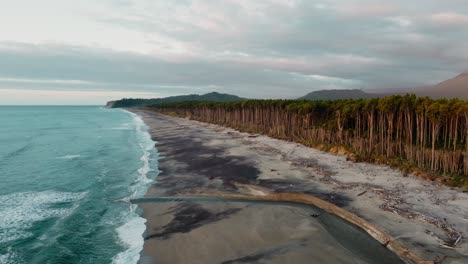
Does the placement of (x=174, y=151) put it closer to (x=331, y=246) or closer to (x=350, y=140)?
(x=350, y=140)

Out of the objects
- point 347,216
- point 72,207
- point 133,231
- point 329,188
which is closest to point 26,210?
point 72,207

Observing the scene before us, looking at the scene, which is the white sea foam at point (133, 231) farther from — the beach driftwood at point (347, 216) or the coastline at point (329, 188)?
the beach driftwood at point (347, 216)

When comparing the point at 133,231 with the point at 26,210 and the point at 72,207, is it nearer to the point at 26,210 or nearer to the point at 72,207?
the point at 72,207

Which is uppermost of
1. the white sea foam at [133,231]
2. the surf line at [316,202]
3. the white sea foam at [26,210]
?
the surf line at [316,202]

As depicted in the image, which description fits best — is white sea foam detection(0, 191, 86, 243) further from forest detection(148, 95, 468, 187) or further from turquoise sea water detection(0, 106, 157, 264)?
forest detection(148, 95, 468, 187)

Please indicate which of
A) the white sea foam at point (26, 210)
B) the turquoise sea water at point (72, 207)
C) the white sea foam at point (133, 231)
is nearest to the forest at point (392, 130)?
the white sea foam at point (133, 231)

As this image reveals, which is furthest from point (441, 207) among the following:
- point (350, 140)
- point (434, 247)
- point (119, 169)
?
point (119, 169)
